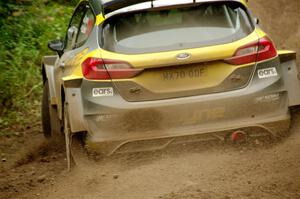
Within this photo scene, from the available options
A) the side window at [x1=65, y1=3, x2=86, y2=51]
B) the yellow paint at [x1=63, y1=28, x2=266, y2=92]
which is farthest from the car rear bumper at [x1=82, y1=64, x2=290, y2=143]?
the side window at [x1=65, y1=3, x2=86, y2=51]

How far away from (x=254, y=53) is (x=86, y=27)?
182 cm

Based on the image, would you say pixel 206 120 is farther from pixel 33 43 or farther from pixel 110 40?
pixel 33 43

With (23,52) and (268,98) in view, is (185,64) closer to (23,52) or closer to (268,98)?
(268,98)

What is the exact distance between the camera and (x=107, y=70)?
Result: 6121 mm

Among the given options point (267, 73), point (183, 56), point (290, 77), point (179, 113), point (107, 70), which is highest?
point (183, 56)

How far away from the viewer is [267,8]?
40.5ft

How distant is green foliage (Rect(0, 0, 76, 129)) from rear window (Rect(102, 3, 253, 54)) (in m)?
4.70

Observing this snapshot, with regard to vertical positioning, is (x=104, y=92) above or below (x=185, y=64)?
below

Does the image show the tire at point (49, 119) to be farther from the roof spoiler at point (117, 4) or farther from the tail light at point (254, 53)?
the tail light at point (254, 53)

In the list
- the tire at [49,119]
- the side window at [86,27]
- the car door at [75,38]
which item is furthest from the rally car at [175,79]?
the tire at [49,119]

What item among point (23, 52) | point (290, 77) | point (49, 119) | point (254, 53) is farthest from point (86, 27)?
point (23, 52)

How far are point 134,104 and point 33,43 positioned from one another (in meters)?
7.73

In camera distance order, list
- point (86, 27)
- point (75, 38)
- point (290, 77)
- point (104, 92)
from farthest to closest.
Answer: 1. point (75, 38)
2. point (86, 27)
3. point (290, 77)
4. point (104, 92)

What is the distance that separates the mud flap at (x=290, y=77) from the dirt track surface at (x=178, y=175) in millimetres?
327
